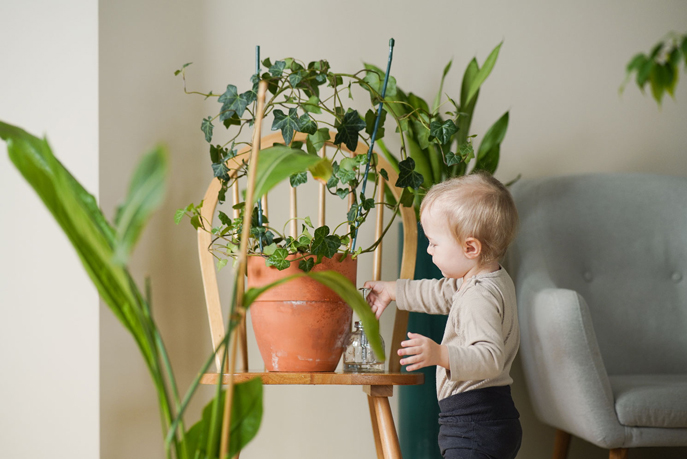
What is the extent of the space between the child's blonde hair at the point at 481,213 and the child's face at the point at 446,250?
0.04ft

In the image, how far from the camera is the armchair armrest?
1209mm

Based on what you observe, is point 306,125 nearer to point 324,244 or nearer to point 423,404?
point 324,244

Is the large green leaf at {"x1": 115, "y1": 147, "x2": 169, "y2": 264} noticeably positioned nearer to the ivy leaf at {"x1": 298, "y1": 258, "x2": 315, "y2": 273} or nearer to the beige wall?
the ivy leaf at {"x1": 298, "y1": 258, "x2": 315, "y2": 273}

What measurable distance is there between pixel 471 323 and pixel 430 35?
111 cm

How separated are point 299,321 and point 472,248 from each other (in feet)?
1.20

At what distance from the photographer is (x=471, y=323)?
103 cm

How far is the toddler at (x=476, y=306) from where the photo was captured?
41.4 inches

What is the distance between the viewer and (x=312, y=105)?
1.03m

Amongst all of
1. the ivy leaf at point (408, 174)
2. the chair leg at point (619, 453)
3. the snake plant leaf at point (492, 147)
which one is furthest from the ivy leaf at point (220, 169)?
the chair leg at point (619, 453)

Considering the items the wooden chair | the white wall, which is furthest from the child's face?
the white wall

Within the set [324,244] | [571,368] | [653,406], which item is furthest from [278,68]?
[653,406]

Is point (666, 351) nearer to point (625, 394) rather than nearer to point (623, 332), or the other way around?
point (623, 332)

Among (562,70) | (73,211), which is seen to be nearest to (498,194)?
(73,211)

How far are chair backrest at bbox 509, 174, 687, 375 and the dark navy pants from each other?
Result: 22.2 inches
